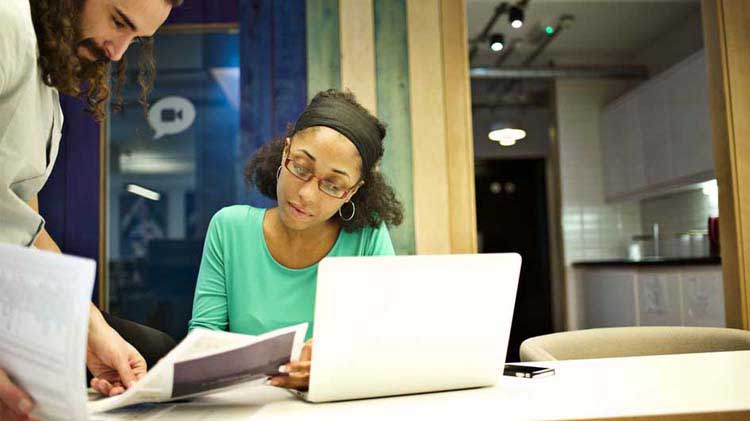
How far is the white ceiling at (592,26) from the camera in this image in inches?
208

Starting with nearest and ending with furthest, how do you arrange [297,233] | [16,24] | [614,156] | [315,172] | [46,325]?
[46,325], [16,24], [315,172], [297,233], [614,156]

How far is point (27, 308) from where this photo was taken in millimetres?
808

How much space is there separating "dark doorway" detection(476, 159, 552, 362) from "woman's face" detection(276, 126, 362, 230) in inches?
241

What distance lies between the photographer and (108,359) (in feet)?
3.77

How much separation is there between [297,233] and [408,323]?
88cm

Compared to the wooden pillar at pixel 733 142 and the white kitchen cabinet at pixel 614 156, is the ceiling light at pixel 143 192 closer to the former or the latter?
the wooden pillar at pixel 733 142

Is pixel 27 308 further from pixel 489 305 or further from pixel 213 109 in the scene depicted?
pixel 213 109

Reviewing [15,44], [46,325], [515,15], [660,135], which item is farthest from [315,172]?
[660,135]

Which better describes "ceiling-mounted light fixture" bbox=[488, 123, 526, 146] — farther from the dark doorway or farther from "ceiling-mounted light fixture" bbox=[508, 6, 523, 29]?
"ceiling-mounted light fixture" bbox=[508, 6, 523, 29]

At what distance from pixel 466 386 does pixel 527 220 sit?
693 centimetres

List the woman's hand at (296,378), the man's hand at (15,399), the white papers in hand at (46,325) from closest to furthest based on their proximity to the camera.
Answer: the white papers in hand at (46,325)
the man's hand at (15,399)
the woman's hand at (296,378)

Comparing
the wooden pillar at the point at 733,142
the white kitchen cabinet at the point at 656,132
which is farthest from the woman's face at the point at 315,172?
the white kitchen cabinet at the point at 656,132

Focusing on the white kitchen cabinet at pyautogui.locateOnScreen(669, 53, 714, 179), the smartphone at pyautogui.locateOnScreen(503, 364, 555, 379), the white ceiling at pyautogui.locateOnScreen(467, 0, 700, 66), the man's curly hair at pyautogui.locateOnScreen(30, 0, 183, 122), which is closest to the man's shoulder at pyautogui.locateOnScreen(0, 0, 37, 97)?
the man's curly hair at pyautogui.locateOnScreen(30, 0, 183, 122)

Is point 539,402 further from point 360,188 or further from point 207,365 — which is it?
point 360,188
